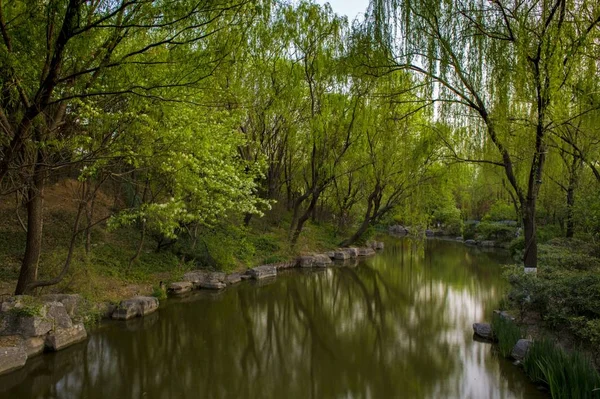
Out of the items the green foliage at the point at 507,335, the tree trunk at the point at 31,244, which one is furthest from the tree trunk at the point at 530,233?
the tree trunk at the point at 31,244

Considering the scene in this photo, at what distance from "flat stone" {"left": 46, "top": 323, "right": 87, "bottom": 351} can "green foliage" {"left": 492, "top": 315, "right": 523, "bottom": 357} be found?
6426 millimetres

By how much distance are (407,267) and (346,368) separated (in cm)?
1075

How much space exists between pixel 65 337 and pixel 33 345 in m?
0.46

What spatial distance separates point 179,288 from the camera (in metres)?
10.2

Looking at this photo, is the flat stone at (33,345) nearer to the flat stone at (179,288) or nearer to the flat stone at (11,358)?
the flat stone at (11,358)

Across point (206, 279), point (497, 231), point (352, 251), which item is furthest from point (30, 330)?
point (497, 231)

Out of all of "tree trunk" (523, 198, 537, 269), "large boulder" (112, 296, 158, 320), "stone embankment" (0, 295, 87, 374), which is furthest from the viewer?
"large boulder" (112, 296, 158, 320)

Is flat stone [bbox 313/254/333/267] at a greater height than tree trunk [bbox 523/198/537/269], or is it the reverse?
tree trunk [bbox 523/198/537/269]

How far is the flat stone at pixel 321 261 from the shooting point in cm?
1570

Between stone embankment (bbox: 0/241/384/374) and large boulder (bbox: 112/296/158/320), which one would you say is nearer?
stone embankment (bbox: 0/241/384/374)

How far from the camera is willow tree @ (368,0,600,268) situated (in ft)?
18.6

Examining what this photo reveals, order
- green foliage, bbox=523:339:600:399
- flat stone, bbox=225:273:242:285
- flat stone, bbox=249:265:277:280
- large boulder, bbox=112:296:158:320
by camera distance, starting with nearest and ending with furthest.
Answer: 1. green foliage, bbox=523:339:600:399
2. large boulder, bbox=112:296:158:320
3. flat stone, bbox=225:273:242:285
4. flat stone, bbox=249:265:277:280

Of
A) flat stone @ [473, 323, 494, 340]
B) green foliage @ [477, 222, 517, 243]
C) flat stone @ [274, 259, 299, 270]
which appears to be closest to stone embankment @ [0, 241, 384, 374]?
flat stone @ [274, 259, 299, 270]

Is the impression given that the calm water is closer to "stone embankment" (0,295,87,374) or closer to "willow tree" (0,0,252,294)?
"stone embankment" (0,295,87,374)
